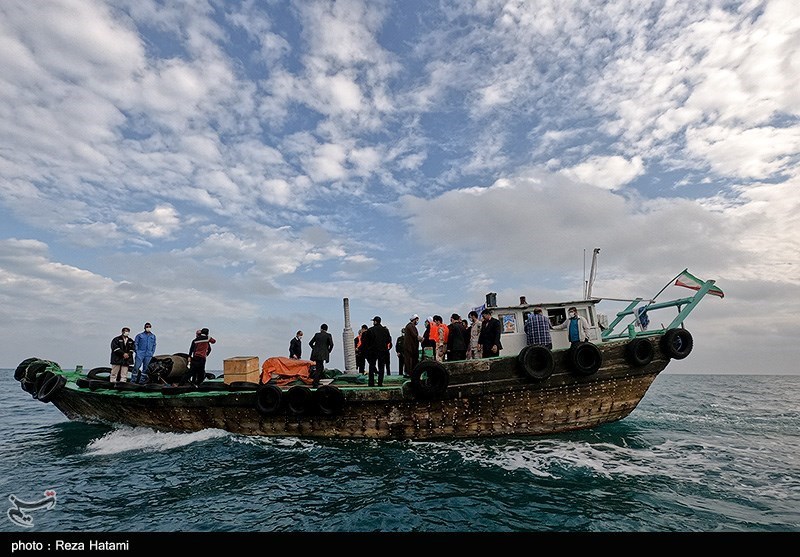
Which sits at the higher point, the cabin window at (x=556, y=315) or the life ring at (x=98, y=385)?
the cabin window at (x=556, y=315)

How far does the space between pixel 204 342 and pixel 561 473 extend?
10.6 m

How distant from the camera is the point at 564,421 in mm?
10352

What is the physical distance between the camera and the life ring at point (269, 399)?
34.4 ft

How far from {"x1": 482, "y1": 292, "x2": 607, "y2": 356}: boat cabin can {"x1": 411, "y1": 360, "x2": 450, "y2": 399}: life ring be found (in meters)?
2.78

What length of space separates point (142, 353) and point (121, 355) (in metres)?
0.60

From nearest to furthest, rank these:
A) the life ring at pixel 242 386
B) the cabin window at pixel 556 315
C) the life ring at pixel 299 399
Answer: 1. the life ring at pixel 299 399
2. the life ring at pixel 242 386
3. the cabin window at pixel 556 315

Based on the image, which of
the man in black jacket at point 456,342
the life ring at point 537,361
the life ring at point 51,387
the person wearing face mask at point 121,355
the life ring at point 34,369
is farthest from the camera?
the life ring at point 34,369

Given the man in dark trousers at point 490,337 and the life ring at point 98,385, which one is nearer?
the man in dark trousers at point 490,337

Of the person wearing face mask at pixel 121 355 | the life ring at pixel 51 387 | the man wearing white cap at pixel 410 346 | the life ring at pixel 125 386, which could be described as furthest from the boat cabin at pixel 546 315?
the life ring at pixel 51 387

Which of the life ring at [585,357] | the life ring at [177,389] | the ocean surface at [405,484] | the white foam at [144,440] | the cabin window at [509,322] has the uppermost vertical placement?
the cabin window at [509,322]

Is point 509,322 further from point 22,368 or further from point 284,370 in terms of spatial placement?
point 22,368

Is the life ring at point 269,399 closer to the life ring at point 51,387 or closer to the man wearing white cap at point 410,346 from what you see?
the man wearing white cap at point 410,346

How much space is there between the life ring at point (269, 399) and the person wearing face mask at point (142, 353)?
17.2ft

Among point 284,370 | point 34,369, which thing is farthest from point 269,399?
point 34,369
